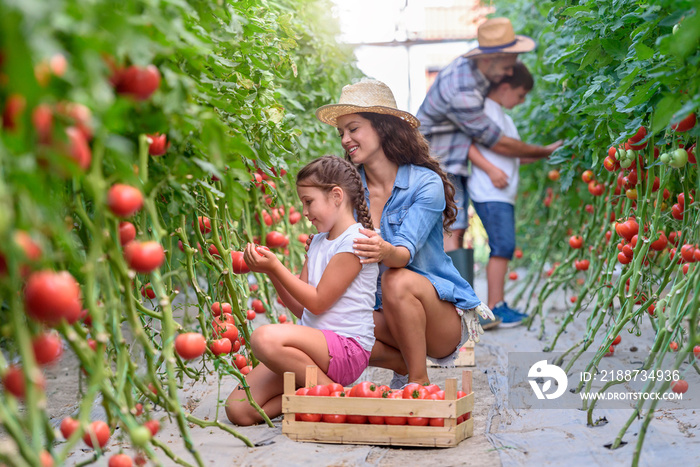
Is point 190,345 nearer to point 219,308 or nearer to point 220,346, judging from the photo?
point 220,346

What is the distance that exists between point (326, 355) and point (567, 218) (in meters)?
2.06

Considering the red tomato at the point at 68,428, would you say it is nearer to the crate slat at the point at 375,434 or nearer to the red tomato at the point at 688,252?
the crate slat at the point at 375,434

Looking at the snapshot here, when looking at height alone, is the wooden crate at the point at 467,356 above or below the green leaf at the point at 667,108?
below

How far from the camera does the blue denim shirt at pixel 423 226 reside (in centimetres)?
192

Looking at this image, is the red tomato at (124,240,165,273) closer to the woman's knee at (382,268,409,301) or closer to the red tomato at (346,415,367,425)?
the red tomato at (346,415,367,425)

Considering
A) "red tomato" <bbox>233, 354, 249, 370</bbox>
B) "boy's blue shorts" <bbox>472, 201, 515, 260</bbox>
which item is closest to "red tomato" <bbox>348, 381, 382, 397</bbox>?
"red tomato" <bbox>233, 354, 249, 370</bbox>

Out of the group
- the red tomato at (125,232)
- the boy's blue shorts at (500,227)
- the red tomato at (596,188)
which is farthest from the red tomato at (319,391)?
the boy's blue shorts at (500,227)

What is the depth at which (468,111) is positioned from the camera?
321 cm

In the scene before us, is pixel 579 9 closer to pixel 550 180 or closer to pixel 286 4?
pixel 286 4

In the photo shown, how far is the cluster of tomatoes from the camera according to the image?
154 centimetres

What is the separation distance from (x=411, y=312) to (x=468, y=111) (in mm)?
1619

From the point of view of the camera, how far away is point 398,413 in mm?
1518

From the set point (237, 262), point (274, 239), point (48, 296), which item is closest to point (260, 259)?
point (237, 262)

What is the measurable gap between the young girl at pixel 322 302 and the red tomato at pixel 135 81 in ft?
2.55
